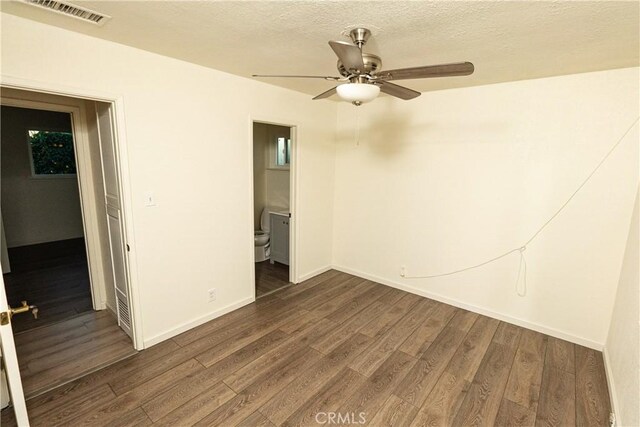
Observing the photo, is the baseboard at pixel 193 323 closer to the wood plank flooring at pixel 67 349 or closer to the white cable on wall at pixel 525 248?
the wood plank flooring at pixel 67 349

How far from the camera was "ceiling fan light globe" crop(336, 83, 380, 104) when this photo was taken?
1.64 m

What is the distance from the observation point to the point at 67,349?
2.50 metres

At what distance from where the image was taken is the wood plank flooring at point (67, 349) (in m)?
2.18

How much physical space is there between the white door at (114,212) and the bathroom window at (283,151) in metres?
2.65

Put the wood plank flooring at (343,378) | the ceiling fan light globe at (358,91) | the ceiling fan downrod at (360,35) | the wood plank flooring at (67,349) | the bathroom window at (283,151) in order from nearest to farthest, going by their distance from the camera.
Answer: the ceiling fan light globe at (358,91) → the ceiling fan downrod at (360,35) → the wood plank flooring at (343,378) → the wood plank flooring at (67,349) → the bathroom window at (283,151)

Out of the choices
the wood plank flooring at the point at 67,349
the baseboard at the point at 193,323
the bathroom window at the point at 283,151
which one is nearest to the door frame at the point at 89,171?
the baseboard at the point at 193,323

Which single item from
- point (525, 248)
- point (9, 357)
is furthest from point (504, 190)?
point (9, 357)

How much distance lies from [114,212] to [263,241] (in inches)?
91.8

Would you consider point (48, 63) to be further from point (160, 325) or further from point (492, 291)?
point (492, 291)

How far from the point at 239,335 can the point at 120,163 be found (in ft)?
5.79

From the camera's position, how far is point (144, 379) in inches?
86.3

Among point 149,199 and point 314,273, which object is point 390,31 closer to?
point 149,199

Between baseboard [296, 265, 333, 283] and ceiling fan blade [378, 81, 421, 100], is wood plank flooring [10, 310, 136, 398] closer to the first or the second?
baseboard [296, 265, 333, 283]

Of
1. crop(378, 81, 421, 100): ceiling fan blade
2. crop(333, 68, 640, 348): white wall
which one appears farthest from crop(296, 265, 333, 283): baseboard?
crop(378, 81, 421, 100): ceiling fan blade
